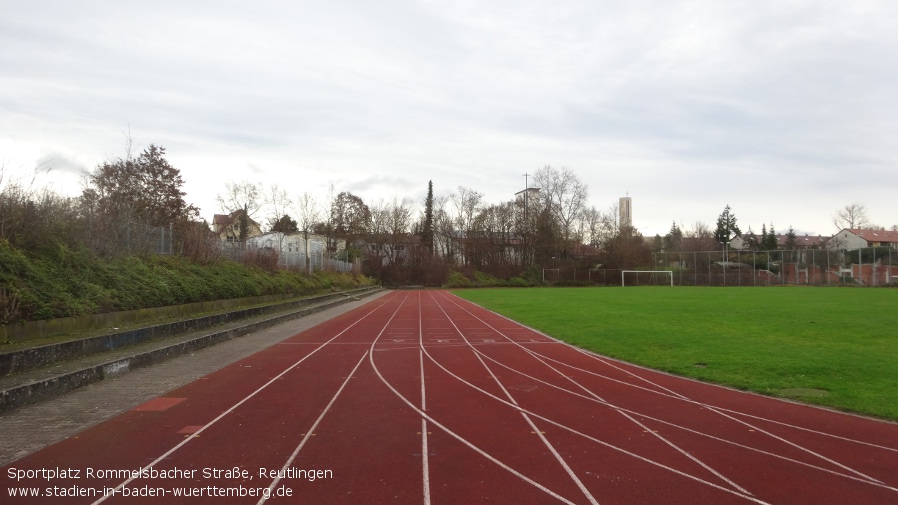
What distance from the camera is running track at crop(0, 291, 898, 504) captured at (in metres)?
4.76

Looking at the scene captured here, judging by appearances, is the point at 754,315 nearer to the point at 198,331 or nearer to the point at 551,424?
the point at 551,424

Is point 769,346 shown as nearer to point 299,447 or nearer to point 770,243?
point 299,447

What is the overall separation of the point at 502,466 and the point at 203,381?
21.1 feet

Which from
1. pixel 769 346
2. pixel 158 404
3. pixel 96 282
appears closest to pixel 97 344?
pixel 96 282

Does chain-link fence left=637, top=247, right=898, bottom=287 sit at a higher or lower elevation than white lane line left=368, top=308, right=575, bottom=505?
higher

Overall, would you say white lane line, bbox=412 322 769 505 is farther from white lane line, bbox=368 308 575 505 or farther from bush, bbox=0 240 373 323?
bush, bbox=0 240 373 323

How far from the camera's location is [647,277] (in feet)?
209

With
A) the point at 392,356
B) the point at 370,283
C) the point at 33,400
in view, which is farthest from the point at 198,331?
the point at 370,283

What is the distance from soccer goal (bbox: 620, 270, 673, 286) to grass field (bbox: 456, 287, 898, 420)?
39.8 meters

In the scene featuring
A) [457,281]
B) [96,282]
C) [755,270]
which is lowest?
[457,281]

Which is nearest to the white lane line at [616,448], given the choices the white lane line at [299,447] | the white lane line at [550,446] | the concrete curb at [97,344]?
the white lane line at [550,446]

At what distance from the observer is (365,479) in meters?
4.93

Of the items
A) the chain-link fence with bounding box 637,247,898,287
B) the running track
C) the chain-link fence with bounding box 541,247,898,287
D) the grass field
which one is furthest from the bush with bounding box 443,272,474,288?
the running track

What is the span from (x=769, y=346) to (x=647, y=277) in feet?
175
